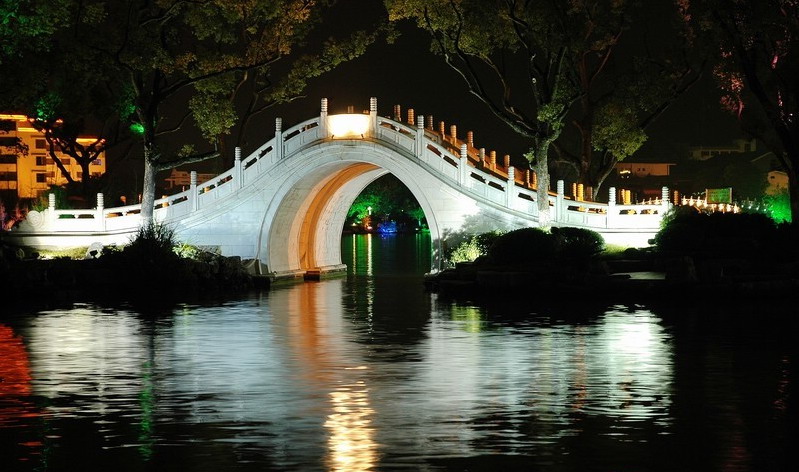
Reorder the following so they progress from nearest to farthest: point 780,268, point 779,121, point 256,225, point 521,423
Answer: point 521,423 → point 780,268 → point 779,121 → point 256,225

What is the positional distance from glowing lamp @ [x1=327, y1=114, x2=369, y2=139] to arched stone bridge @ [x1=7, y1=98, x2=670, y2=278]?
4cm

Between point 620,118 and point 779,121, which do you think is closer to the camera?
point 779,121

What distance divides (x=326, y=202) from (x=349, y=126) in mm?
7047

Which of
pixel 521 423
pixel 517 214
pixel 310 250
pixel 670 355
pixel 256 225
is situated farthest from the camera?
pixel 310 250

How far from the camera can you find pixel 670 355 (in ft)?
63.6

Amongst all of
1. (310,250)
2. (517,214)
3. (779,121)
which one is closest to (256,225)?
(310,250)

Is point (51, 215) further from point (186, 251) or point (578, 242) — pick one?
point (578, 242)

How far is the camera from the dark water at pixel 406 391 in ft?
39.6

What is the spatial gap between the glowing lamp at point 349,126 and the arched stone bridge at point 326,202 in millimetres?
37

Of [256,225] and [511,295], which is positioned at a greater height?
[256,225]

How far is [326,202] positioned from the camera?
48438 millimetres

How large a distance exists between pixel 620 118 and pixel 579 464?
34084mm

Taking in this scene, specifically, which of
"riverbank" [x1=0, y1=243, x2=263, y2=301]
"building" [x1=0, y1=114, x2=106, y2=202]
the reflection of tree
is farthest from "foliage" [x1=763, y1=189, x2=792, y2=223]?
the reflection of tree

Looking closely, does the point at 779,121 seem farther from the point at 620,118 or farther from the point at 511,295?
the point at 511,295
